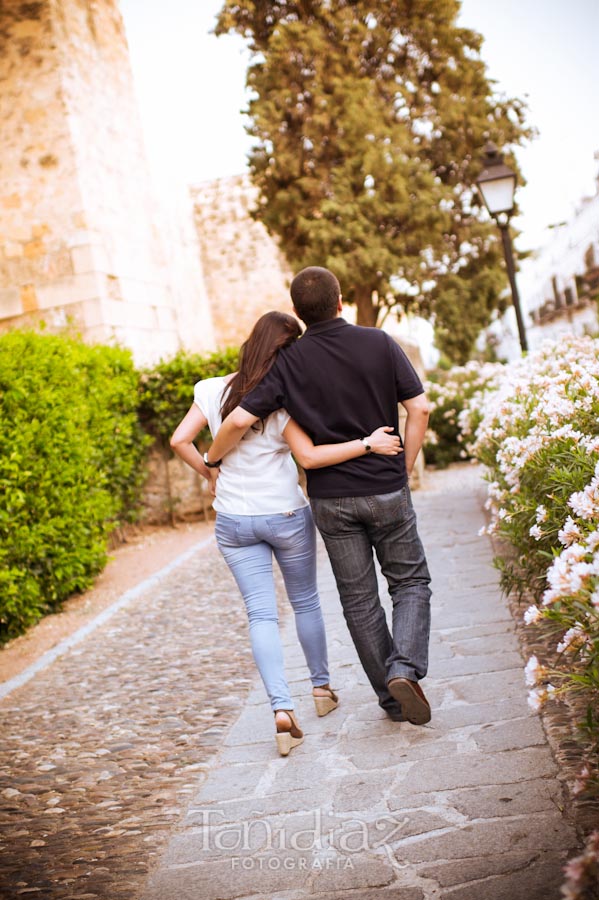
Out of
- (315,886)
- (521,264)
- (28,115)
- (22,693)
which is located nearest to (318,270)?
(315,886)

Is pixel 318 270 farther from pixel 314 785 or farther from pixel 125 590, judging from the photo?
pixel 125 590

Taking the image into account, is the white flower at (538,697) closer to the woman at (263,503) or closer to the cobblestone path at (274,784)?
the cobblestone path at (274,784)

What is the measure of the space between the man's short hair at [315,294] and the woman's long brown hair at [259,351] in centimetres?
8

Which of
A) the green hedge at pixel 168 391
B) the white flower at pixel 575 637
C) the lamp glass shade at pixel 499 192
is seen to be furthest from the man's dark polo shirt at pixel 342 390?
the green hedge at pixel 168 391

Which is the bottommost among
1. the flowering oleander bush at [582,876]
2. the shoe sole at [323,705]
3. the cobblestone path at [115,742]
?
the cobblestone path at [115,742]

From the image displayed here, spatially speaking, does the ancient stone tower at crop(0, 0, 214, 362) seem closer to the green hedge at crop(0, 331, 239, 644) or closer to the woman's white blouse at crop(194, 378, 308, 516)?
the green hedge at crop(0, 331, 239, 644)

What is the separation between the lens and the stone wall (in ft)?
72.7

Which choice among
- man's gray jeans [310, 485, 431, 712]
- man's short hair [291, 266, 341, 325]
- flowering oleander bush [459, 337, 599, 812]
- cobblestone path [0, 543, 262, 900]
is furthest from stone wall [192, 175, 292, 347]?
man's gray jeans [310, 485, 431, 712]

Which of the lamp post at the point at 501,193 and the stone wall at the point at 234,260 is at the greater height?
the stone wall at the point at 234,260

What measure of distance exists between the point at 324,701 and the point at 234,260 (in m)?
19.7

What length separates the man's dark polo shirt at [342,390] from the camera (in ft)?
10.8

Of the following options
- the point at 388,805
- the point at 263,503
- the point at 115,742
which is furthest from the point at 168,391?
the point at 388,805

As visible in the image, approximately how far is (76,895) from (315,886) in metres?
0.79

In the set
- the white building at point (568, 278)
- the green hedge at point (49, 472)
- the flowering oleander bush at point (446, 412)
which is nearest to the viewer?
the green hedge at point (49, 472)
